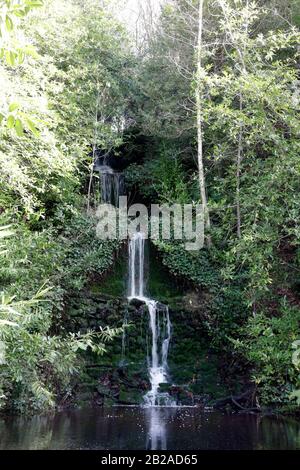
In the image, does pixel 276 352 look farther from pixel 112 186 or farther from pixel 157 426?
pixel 112 186

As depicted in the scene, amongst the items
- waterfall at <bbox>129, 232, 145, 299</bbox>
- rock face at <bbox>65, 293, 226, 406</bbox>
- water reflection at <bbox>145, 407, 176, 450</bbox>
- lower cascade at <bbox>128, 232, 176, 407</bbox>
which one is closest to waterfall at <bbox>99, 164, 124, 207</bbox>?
waterfall at <bbox>129, 232, 145, 299</bbox>

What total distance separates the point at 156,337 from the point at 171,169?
574 cm

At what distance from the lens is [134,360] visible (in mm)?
10062

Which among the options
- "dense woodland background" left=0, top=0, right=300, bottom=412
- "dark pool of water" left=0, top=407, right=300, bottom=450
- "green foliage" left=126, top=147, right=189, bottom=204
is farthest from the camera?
"green foliage" left=126, top=147, right=189, bottom=204

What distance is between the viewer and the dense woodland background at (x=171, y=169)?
6836 millimetres

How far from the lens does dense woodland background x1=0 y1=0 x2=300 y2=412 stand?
684 cm

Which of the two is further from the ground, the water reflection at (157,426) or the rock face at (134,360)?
the rock face at (134,360)

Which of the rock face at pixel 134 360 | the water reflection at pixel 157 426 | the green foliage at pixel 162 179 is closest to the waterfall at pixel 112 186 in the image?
the green foliage at pixel 162 179

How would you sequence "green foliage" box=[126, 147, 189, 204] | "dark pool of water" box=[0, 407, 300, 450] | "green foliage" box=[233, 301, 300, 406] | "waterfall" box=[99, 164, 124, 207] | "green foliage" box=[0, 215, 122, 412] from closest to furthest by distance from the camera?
"green foliage" box=[0, 215, 122, 412]
"dark pool of water" box=[0, 407, 300, 450]
"green foliage" box=[233, 301, 300, 406]
"green foliage" box=[126, 147, 189, 204]
"waterfall" box=[99, 164, 124, 207]

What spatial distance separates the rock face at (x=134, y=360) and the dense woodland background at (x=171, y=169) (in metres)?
0.40

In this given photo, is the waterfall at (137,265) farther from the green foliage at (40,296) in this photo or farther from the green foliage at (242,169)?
the green foliage at (242,169)

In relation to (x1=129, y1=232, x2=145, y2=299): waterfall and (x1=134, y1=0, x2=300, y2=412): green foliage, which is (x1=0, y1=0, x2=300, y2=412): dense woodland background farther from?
(x1=129, y1=232, x2=145, y2=299): waterfall

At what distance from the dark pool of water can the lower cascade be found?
3.17 feet
